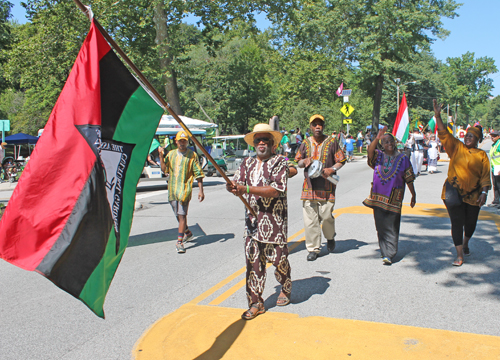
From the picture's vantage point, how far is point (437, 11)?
1603 inches

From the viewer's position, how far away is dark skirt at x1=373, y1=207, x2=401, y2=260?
642 centimetres

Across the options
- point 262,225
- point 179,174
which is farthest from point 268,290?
point 179,174

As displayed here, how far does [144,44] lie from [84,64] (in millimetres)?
22554

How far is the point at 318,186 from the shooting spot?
22.1ft

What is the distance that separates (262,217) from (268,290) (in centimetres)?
121

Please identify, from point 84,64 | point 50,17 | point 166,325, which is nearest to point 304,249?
point 166,325

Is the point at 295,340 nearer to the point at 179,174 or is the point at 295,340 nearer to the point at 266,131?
the point at 266,131

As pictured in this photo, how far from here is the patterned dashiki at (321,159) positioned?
22.1 ft

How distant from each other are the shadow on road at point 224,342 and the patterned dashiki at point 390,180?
2.82 metres

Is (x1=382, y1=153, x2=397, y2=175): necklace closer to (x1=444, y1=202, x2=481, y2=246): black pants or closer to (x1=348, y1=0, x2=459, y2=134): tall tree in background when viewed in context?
(x1=444, y1=202, x2=481, y2=246): black pants

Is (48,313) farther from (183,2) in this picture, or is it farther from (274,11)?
(274,11)

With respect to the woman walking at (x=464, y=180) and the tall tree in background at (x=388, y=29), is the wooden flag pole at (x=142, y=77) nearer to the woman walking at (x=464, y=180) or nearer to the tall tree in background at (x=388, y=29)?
the woman walking at (x=464, y=180)

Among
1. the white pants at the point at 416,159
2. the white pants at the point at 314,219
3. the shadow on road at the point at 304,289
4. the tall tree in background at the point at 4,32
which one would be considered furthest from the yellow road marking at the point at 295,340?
the tall tree in background at the point at 4,32

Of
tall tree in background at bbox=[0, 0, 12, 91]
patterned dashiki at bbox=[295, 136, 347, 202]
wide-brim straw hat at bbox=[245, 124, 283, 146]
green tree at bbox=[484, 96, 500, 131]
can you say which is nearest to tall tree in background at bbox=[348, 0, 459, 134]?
tall tree in background at bbox=[0, 0, 12, 91]
